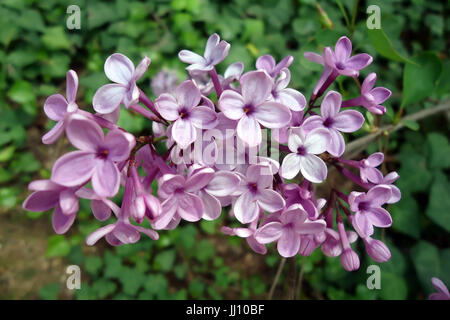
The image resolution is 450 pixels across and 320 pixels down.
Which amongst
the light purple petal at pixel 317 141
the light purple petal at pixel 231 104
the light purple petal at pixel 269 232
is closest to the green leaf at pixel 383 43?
the light purple petal at pixel 317 141

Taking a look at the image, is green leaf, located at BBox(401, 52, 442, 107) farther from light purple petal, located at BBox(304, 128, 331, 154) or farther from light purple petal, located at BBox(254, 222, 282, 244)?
light purple petal, located at BBox(254, 222, 282, 244)

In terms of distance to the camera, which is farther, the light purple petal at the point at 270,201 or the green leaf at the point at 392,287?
the green leaf at the point at 392,287

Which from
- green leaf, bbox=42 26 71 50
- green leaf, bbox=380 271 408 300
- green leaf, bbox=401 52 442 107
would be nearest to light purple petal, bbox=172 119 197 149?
green leaf, bbox=401 52 442 107

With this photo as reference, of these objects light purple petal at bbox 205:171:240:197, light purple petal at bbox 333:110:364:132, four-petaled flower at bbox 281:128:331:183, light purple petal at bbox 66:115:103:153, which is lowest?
light purple petal at bbox 205:171:240:197

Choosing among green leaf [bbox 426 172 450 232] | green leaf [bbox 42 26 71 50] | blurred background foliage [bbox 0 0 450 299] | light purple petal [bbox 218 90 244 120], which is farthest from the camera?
green leaf [bbox 42 26 71 50]

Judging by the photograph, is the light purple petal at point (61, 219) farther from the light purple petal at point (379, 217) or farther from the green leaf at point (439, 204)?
the green leaf at point (439, 204)
